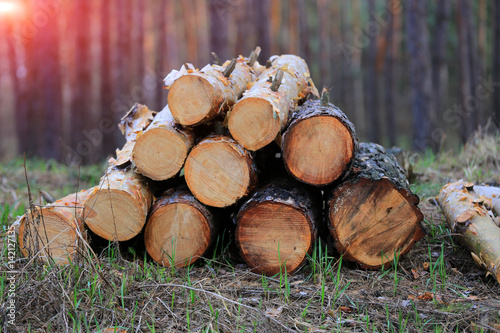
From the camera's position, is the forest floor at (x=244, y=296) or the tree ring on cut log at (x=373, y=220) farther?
the tree ring on cut log at (x=373, y=220)

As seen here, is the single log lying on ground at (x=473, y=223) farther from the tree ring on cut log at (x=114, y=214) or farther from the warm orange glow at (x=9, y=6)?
the warm orange glow at (x=9, y=6)

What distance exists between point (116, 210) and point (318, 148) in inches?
54.7

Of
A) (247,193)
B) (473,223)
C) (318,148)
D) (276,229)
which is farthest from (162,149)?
(473,223)

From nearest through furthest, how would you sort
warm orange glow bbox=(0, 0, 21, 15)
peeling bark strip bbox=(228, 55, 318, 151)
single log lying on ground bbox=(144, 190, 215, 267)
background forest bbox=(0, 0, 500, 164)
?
1. peeling bark strip bbox=(228, 55, 318, 151)
2. single log lying on ground bbox=(144, 190, 215, 267)
3. background forest bbox=(0, 0, 500, 164)
4. warm orange glow bbox=(0, 0, 21, 15)

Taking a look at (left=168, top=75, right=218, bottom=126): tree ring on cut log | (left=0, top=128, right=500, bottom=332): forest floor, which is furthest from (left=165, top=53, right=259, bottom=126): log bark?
(left=0, top=128, right=500, bottom=332): forest floor

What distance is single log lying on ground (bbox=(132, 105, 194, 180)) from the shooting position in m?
3.00

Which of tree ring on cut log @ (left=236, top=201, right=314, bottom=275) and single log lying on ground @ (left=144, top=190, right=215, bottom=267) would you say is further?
single log lying on ground @ (left=144, top=190, right=215, bottom=267)

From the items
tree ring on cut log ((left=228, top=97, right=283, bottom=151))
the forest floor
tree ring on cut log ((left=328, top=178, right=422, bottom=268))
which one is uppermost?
tree ring on cut log ((left=228, top=97, right=283, bottom=151))

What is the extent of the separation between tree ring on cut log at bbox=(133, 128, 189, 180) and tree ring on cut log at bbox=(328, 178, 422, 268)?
1062 millimetres

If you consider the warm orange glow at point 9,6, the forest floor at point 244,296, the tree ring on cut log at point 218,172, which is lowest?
the forest floor at point 244,296

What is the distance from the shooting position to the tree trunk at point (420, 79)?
8.62 meters

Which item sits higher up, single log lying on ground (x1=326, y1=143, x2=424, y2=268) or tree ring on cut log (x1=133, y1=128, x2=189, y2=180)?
tree ring on cut log (x1=133, y1=128, x2=189, y2=180)

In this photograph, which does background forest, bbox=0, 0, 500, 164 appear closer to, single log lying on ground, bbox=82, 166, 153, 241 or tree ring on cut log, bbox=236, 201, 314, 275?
single log lying on ground, bbox=82, 166, 153, 241

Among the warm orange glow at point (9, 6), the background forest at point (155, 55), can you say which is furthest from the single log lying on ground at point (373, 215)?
the warm orange glow at point (9, 6)
